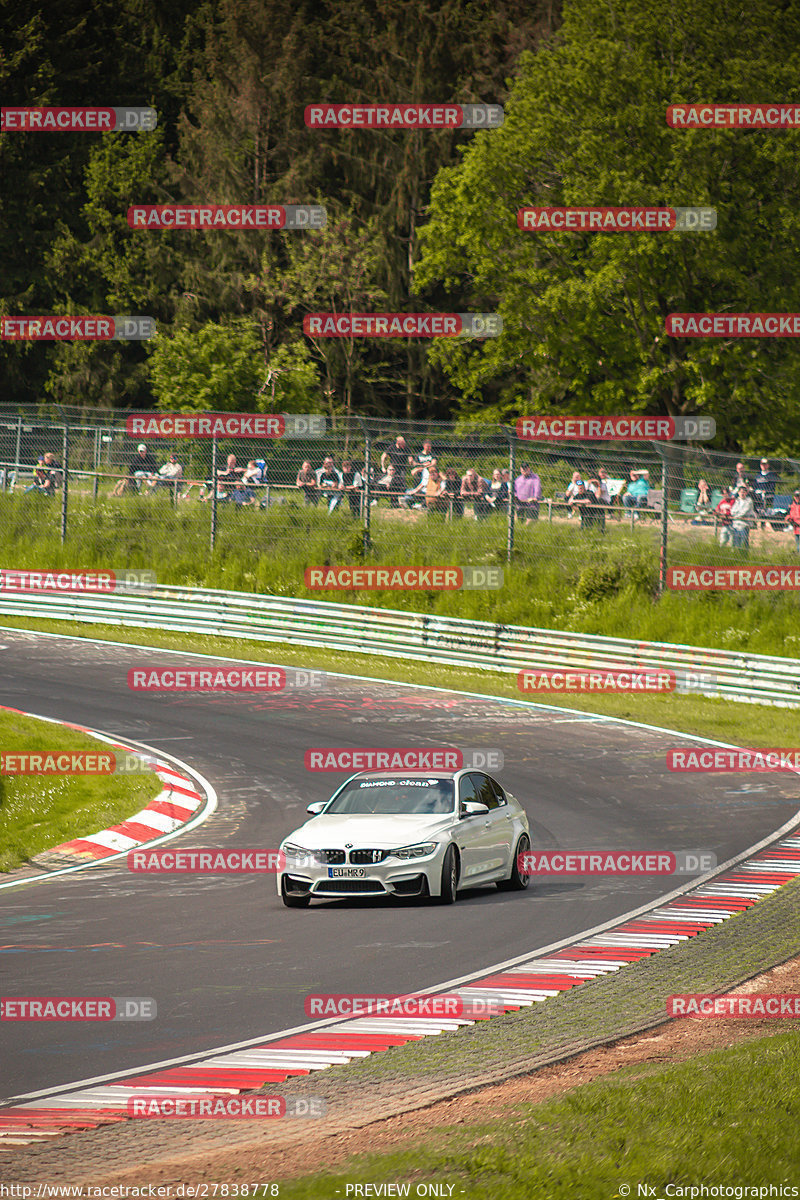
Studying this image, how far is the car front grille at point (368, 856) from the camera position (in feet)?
41.7

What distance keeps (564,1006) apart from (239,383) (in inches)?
1884

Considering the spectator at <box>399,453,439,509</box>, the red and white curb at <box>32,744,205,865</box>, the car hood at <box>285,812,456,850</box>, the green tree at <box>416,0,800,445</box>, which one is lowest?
the red and white curb at <box>32,744,205,865</box>

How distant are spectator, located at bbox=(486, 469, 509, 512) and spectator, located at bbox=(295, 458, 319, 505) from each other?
3.99m

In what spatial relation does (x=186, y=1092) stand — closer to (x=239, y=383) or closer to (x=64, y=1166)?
(x=64, y=1166)

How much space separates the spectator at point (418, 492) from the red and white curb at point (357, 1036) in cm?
1893

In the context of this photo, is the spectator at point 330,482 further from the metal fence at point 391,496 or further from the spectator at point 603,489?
the spectator at point 603,489

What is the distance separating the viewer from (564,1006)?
941cm

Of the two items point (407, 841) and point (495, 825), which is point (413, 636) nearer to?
point (495, 825)

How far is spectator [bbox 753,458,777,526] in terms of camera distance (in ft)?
89.7

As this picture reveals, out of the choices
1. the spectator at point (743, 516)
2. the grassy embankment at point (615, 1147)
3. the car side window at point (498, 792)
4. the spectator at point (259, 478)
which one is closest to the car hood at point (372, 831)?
the car side window at point (498, 792)

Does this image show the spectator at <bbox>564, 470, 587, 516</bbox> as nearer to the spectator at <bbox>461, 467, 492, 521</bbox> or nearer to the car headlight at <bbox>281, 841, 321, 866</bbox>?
the spectator at <bbox>461, 467, 492, 521</bbox>

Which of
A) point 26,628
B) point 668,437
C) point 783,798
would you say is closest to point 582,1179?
point 783,798

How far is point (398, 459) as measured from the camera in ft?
104

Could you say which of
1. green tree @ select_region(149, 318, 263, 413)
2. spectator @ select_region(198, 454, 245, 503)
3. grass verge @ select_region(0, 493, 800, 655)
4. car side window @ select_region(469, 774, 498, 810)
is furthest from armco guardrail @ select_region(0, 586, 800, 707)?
green tree @ select_region(149, 318, 263, 413)
